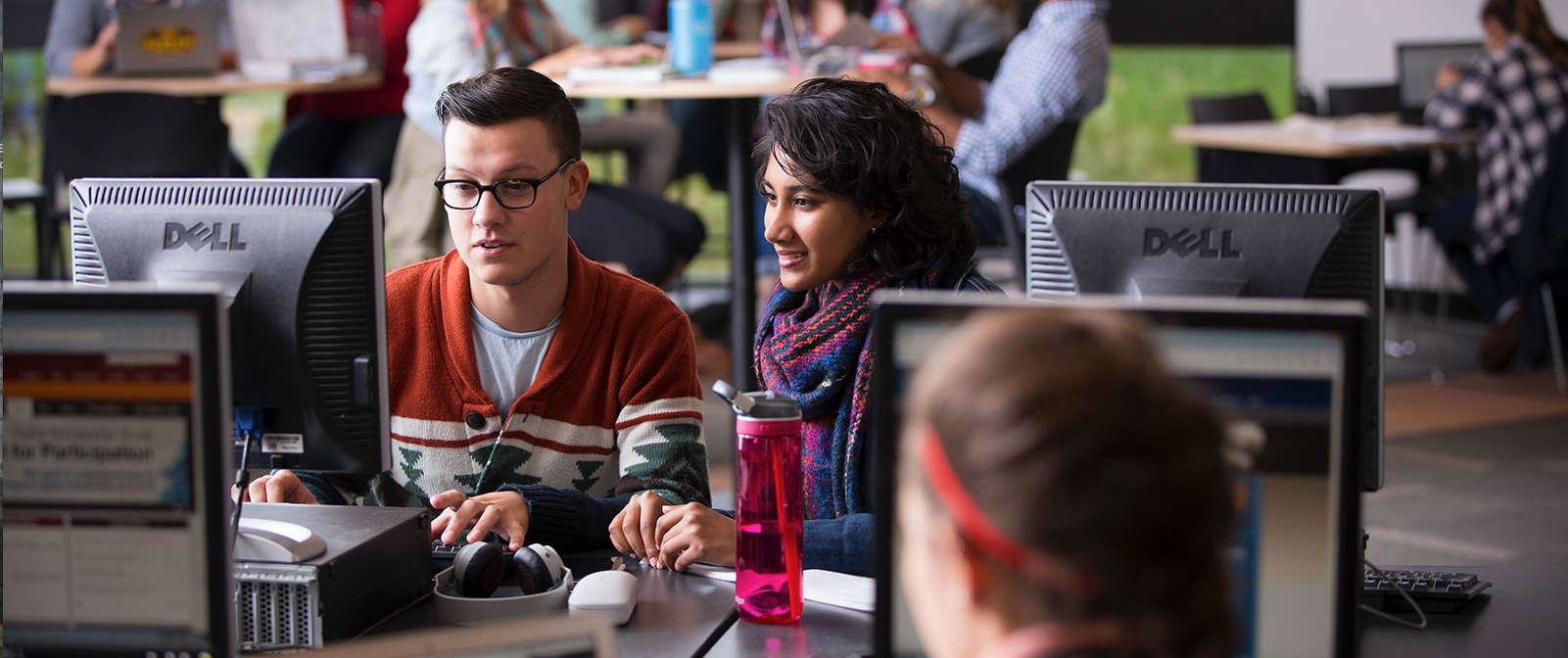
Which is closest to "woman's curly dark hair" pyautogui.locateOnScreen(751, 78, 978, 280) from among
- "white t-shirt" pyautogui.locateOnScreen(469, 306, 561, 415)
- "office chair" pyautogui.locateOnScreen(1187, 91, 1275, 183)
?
"white t-shirt" pyautogui.locateOnScreen(469, 306, 561, 415)

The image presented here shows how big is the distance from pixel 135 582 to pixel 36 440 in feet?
0.39

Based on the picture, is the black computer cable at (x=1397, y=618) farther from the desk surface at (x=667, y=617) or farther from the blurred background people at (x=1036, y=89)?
the blurred background people at (x=1036, y=89)

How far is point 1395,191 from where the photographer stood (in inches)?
231

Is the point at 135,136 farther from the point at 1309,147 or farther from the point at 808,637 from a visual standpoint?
the point at 1309,147

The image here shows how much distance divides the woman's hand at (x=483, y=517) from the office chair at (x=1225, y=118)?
14.9 feet

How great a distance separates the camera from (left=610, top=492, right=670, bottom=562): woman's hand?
1.29 meters

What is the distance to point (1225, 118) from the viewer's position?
5793 millimetres

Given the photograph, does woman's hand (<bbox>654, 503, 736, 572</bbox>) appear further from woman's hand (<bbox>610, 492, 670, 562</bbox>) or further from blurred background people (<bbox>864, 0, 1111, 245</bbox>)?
blurred background people (<bbox>864, 0, 1111, 245</bbox>)

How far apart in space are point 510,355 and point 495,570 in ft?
1.42

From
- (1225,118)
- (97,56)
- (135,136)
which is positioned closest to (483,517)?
(135,136)

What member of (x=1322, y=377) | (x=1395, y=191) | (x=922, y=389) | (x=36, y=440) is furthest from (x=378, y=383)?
(x=1395, y=191)

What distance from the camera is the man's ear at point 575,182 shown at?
1623mm

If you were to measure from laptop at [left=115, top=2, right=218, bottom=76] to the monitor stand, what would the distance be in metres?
3.13

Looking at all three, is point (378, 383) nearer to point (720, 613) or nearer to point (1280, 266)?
point (720, 613)
